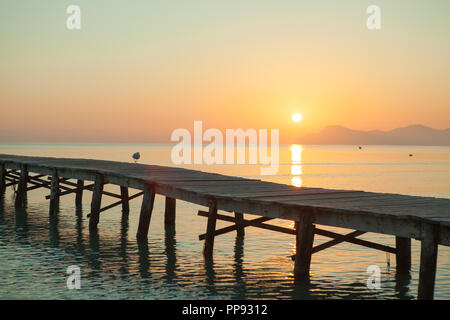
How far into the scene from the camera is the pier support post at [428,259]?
29.0 ft

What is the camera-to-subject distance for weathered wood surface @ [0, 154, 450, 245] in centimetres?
923

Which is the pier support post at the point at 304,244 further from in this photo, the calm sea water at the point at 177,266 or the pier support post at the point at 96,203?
the pier support post at the point at 96,203

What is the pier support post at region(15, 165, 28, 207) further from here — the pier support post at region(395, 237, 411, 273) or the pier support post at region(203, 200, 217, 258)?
the pier support post at region(395, 237, 411, 273)

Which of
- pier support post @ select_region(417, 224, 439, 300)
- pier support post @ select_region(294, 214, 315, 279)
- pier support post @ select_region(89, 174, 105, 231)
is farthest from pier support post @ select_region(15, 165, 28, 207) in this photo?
pier support post @ select_region(417, 224, 439, 300)

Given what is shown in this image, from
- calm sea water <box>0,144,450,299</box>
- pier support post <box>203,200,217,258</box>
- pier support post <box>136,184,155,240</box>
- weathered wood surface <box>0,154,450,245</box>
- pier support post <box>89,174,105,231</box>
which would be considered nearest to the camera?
weathered wood surface <box>0,154,450,245</box>

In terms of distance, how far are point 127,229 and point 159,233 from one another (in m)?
1.35

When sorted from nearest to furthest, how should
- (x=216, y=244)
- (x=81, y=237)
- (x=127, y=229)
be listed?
(x=216, y=244) → (x=81, y=237) → (x=127, y=229)

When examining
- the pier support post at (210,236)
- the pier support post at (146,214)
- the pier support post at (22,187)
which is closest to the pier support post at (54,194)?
the pier support post at (22,187)

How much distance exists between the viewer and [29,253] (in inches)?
548

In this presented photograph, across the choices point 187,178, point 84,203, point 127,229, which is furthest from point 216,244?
point 84,203

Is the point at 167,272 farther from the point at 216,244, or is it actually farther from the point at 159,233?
the point at 159,233

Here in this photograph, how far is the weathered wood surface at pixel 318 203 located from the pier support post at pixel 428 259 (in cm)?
8

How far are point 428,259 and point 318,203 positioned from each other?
268cm

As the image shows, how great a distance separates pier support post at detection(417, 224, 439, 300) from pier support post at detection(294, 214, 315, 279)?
2471 millimetres
